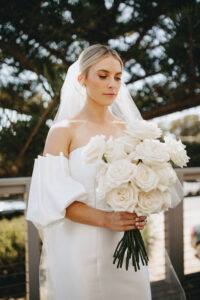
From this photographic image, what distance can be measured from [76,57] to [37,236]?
5.68 feet

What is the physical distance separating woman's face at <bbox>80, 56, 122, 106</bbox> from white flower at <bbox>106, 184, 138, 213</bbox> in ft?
1.87

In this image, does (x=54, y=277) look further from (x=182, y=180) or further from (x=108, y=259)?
(x=182, y=180)

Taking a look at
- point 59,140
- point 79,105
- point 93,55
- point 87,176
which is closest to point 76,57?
point 79,105

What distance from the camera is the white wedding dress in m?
1.32

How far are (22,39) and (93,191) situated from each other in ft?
6.31

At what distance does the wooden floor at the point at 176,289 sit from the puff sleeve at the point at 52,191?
1.12 metres

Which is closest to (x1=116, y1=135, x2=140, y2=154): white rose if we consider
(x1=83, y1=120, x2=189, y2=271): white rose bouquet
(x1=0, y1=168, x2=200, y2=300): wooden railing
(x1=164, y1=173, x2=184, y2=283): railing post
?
(x1=83, y1=120, x2=189, y2=271): white rose bouquet

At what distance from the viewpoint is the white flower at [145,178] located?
3.63ft

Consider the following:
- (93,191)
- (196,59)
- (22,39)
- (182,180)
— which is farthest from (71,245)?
(196,59)

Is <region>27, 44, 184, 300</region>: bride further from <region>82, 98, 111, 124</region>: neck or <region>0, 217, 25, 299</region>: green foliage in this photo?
<region>0, 217, 25, 299</region>: green foliage

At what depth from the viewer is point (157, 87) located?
9.97 feet

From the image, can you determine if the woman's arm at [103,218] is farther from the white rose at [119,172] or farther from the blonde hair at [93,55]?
the blonde hair at [93,55]

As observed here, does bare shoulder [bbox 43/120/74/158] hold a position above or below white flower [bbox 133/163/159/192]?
above

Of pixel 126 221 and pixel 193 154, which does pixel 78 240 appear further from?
pixel 193 154
